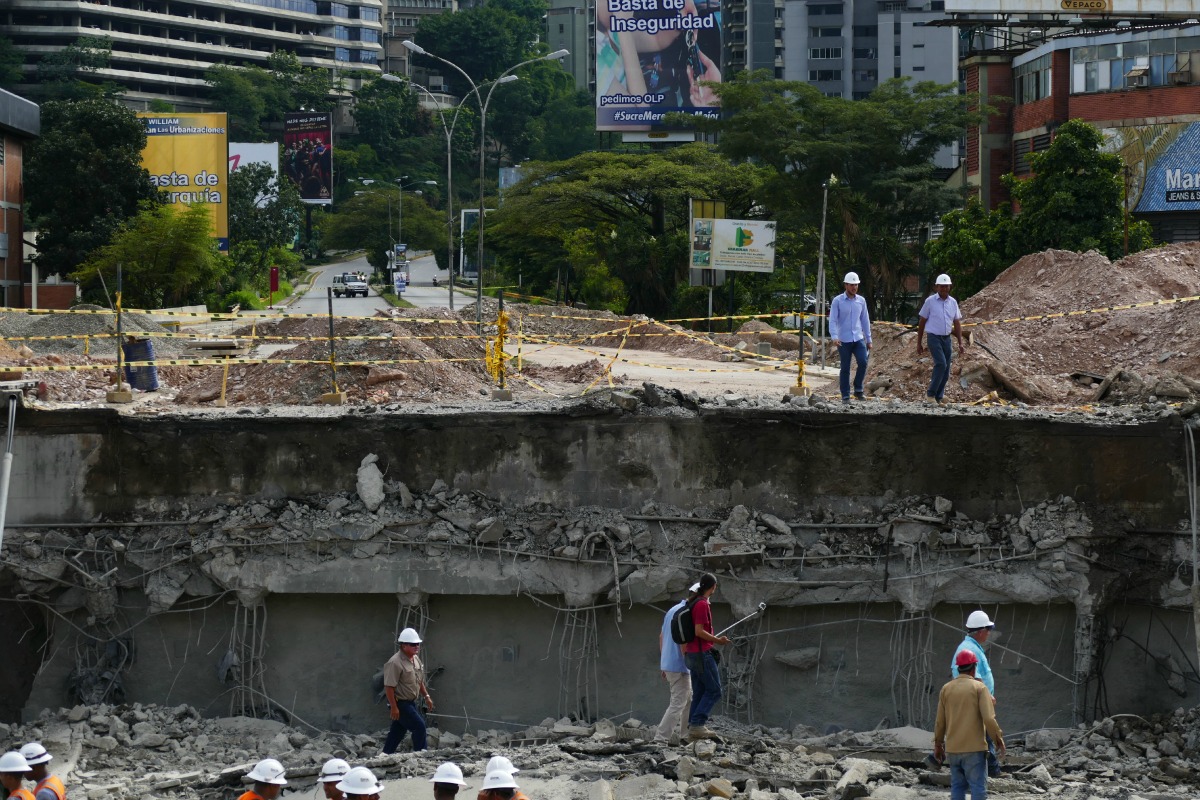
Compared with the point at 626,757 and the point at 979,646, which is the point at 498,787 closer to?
the point at 626,757

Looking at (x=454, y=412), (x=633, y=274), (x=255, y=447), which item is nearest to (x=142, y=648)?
(x=255, y=447)

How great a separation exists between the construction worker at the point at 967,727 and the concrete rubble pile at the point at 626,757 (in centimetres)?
124

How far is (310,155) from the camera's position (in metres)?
83.2

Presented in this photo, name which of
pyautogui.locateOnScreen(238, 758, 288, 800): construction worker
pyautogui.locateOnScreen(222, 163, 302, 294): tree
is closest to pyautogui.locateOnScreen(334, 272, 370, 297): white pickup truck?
pyautogui.locateOnScreen(222, 163, 302, 294): tree

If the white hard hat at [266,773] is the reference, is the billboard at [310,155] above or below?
above

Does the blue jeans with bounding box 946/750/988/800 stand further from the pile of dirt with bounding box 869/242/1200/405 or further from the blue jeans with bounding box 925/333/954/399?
the pile of dirt with bounding box 869/242/1200/405

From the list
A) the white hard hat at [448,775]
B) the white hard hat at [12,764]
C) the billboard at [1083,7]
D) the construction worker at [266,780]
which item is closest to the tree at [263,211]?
the billboard at [1083,7]

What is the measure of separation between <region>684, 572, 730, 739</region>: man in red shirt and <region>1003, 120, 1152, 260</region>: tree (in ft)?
71.6

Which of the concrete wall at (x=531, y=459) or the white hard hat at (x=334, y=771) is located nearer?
the white hard hat at (x=334, y=771)

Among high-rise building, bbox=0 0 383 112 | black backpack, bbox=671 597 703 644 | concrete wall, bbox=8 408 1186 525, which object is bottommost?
black backpack, bbox=671 597 703 644

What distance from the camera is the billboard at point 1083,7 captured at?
44.0 metres

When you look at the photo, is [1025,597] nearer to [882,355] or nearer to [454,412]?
[454,412]

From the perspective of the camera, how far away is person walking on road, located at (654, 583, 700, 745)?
11039 mm

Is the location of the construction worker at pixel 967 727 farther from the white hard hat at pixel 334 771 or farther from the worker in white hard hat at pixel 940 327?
the worker in white hard hat at pixel 940 327
